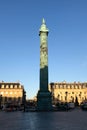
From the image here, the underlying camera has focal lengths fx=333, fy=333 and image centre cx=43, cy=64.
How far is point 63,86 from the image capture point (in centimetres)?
18950

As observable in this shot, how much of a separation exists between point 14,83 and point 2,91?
8553 mm

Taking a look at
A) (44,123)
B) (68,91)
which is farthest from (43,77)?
(68,91)

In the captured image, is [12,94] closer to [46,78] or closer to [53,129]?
[46,78]

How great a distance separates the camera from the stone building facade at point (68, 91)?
188m

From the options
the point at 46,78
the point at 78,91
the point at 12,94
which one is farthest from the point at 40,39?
the point at 78,91

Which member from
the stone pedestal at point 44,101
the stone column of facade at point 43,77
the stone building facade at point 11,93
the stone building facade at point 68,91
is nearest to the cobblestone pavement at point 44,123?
the stone pedestal at point 44,101

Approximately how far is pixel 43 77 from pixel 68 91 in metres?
109

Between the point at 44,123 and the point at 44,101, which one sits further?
the point at 44,101

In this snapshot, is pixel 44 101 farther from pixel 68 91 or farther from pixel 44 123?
pixel 68 91

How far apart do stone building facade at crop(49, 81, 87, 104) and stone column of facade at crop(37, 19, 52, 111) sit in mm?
105971

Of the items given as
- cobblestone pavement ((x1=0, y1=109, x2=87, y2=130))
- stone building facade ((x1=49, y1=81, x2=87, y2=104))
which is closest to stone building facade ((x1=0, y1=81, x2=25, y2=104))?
stone building facade ((x1=49, y1=81, x2=87, y2=104))

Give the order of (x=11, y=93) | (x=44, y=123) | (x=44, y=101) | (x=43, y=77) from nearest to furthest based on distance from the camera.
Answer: (x=44, y=123) < (x=44, y=101) < (x=43, y=77) < (x=11, y=93)

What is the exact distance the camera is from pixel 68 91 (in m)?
188

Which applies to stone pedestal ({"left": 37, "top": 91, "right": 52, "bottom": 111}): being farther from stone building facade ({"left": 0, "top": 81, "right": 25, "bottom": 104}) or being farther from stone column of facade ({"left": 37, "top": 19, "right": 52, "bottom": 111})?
stone building facade ({"left": 0, "top": 81, "right": 25, "bottom": 104})
